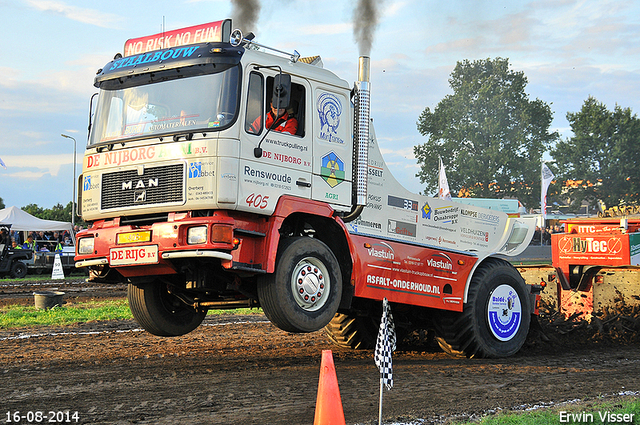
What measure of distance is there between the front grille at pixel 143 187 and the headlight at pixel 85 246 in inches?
18.4

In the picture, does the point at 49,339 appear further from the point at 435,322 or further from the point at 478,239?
the point at 478,239

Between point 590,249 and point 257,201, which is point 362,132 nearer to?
point 257,201

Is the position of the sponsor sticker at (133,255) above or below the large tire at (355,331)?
above

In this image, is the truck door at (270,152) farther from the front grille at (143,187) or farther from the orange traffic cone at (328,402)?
the orange traffic cone at (328,402)

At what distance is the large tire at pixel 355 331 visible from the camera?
387 inches

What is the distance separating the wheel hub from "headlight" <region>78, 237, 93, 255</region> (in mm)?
2323

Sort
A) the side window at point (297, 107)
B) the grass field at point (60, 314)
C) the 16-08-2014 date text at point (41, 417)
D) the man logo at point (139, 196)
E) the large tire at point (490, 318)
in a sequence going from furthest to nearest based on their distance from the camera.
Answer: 1. the grass field at point (60, 314)
2. the large tire at point (490, 318)
3. the side window at point (297, 107)
4. the man logo at point (139, 196)
5. the 16-08-2014 date text at point (41, 417)

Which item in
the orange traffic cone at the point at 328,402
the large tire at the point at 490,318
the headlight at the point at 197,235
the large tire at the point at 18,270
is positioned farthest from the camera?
the large tire at the point at 18,270

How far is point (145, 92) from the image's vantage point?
7.04 m

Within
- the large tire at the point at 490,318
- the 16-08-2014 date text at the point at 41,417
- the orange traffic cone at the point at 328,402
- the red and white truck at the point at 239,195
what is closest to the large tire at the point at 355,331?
the large tire at the point at 490,318

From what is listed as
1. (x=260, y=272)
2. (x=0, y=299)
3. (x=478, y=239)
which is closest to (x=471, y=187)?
(x=0, y=299)

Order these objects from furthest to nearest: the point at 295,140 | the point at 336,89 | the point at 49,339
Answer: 1. the point at 49,339
2. the point at 336,89
3. the point at 295,140

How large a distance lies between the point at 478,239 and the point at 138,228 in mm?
4793

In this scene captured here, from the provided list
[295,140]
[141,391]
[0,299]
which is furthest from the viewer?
[0,299]
